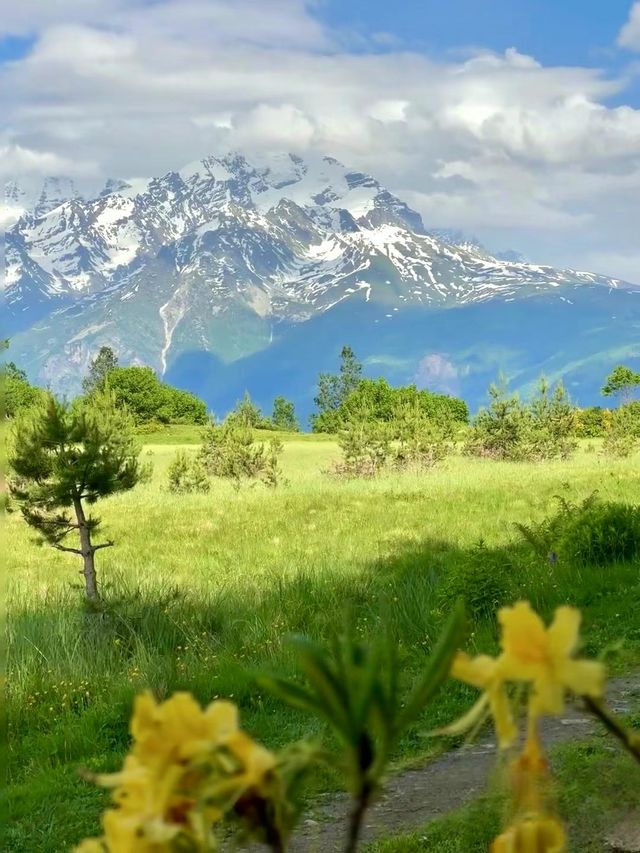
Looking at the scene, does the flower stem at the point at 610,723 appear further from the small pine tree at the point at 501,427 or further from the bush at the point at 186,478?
the small pine tree at the point at 501,427

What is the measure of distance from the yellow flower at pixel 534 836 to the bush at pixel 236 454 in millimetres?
26502

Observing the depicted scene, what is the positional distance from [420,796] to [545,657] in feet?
14.2

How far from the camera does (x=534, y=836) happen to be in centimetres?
41

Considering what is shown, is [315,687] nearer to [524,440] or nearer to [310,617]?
[310,617]

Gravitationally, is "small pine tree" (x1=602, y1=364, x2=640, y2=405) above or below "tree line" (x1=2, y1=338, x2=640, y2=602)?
above

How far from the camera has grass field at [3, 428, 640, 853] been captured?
17.6 ft

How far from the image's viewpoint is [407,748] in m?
5.18

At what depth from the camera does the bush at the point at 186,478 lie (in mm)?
25594

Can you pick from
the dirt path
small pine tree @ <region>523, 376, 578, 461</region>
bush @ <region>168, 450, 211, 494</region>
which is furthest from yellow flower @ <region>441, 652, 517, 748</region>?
small pine tree @ <region>523, 376, 578, 461</region>

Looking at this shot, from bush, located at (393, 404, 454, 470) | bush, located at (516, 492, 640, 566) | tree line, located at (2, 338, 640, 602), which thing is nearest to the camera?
tree line, located at (2, 338, 640, 602)

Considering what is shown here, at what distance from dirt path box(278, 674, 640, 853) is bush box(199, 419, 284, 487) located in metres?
22.0

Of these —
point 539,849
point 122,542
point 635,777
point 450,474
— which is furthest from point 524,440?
point 539,849

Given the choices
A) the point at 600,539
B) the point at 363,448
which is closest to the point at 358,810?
the point at 600,539

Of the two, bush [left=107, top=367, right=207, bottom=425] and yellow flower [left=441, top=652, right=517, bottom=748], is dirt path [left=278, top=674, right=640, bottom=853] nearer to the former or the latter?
yellow flower [left=441, top=652, right=517, bottom=748]
